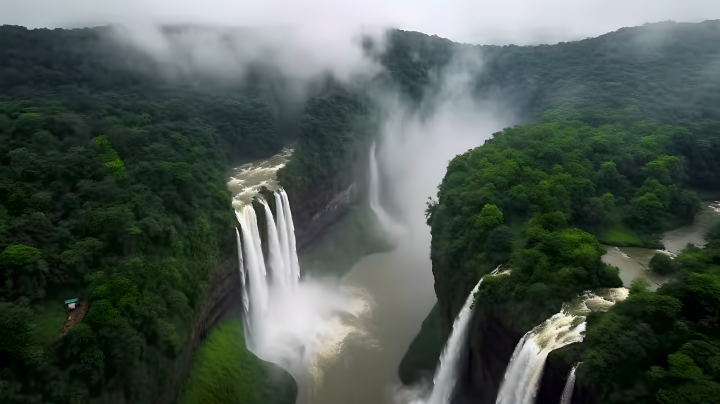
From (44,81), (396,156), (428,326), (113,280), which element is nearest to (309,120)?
(396,156)

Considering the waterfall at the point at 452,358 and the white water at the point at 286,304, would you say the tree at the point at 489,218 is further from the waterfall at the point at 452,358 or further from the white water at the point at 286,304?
the white water at the point at 286,304

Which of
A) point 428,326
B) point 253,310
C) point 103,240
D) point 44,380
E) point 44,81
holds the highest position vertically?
point 44,81

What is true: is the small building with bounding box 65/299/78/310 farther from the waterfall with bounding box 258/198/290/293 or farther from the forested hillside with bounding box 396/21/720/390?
the forested hillside with bounding box 396/21/720/390

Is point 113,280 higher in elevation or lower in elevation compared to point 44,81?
lower

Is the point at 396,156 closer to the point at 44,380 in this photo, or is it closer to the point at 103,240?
the point at 103,240

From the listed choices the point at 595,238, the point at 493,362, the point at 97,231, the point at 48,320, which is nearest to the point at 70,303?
the point at 48,320

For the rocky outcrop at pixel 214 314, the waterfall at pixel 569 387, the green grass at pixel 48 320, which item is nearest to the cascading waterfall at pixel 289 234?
the rocky outcrop at pixel 214 314

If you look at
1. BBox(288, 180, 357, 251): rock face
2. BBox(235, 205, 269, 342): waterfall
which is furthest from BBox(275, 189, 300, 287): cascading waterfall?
BBox(235, 205, 269, 342): waterfall

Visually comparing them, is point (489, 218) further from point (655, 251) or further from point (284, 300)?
point (284, 300)
